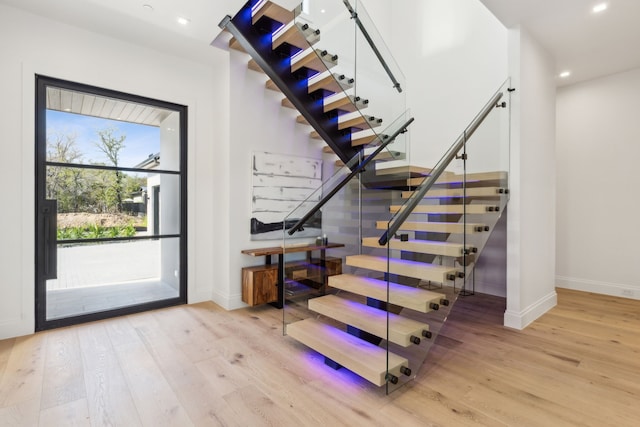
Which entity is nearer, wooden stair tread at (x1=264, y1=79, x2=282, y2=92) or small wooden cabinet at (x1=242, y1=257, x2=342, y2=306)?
small wooden cabinet at (x1=242, y1=257, x2=342, y2=306)

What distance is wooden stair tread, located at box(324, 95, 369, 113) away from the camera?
358cm

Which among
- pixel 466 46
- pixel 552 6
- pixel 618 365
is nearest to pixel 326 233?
pixel 618 365

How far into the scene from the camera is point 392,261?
8.25 ft

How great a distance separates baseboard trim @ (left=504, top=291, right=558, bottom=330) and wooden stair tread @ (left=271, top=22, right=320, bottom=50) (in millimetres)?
3589

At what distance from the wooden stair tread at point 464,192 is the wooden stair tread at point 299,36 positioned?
1.91 m

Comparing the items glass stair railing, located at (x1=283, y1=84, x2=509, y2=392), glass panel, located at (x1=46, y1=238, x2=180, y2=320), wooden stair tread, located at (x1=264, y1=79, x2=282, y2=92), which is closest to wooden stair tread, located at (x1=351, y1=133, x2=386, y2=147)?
glass stair railing, located at (x1=283, y1=84, x2=509, y2=392)

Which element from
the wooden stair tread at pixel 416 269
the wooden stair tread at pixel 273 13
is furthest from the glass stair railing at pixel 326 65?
the wooden stair tread at pixel 416 269

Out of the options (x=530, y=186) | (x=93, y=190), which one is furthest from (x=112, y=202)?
(x=530, y=186)

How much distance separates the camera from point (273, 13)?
3301mm

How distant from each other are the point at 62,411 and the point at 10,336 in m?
1.78

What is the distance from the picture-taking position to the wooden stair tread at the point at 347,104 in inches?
141

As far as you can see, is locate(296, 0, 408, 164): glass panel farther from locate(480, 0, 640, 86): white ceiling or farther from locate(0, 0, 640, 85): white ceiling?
locate(480, 0, 640, 86): white ceiling

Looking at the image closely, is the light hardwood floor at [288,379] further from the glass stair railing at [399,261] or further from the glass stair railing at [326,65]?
the glass stair railing at [326,65]

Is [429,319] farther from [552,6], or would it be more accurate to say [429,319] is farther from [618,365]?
[552,6]
